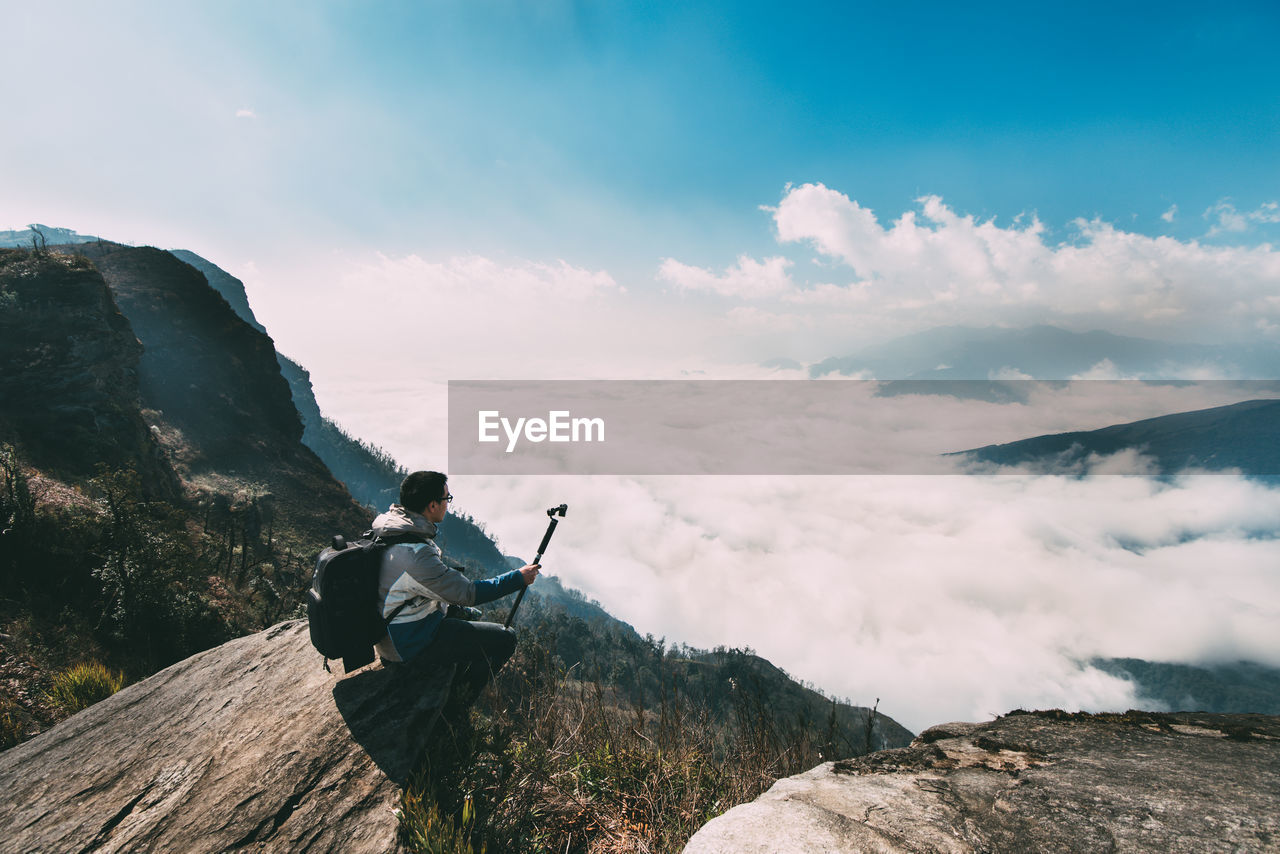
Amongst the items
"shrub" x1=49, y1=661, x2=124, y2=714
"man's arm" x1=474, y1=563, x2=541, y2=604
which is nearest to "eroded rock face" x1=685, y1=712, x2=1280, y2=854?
"man's arm" x1=474, y1=563, x2=541, y2=604

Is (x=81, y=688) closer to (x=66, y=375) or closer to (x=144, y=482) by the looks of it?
(x=66, y=375)

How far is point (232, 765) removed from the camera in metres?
4.44

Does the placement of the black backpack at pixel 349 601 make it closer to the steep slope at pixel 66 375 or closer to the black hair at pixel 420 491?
the black hair at pixel 420 491

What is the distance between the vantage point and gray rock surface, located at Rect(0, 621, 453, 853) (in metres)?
3.88

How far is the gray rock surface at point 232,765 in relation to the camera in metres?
3.88

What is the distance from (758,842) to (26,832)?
20.0 ft

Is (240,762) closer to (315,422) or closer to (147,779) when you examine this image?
(147,779)

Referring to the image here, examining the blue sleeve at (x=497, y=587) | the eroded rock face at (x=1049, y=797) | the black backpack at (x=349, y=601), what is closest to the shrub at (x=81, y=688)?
the black backpack at (x=349, y=601)

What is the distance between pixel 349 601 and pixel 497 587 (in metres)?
1.33

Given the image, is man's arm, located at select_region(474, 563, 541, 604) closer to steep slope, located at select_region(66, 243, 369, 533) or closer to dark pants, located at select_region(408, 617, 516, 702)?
dark pants, located at select_region(408, 617, 516, 702)

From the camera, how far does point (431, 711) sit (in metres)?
4.75

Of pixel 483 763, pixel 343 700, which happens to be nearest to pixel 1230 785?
pixel 483 763

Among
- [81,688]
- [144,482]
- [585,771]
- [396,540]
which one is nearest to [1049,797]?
[585,771]

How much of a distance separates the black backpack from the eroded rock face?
351cm
